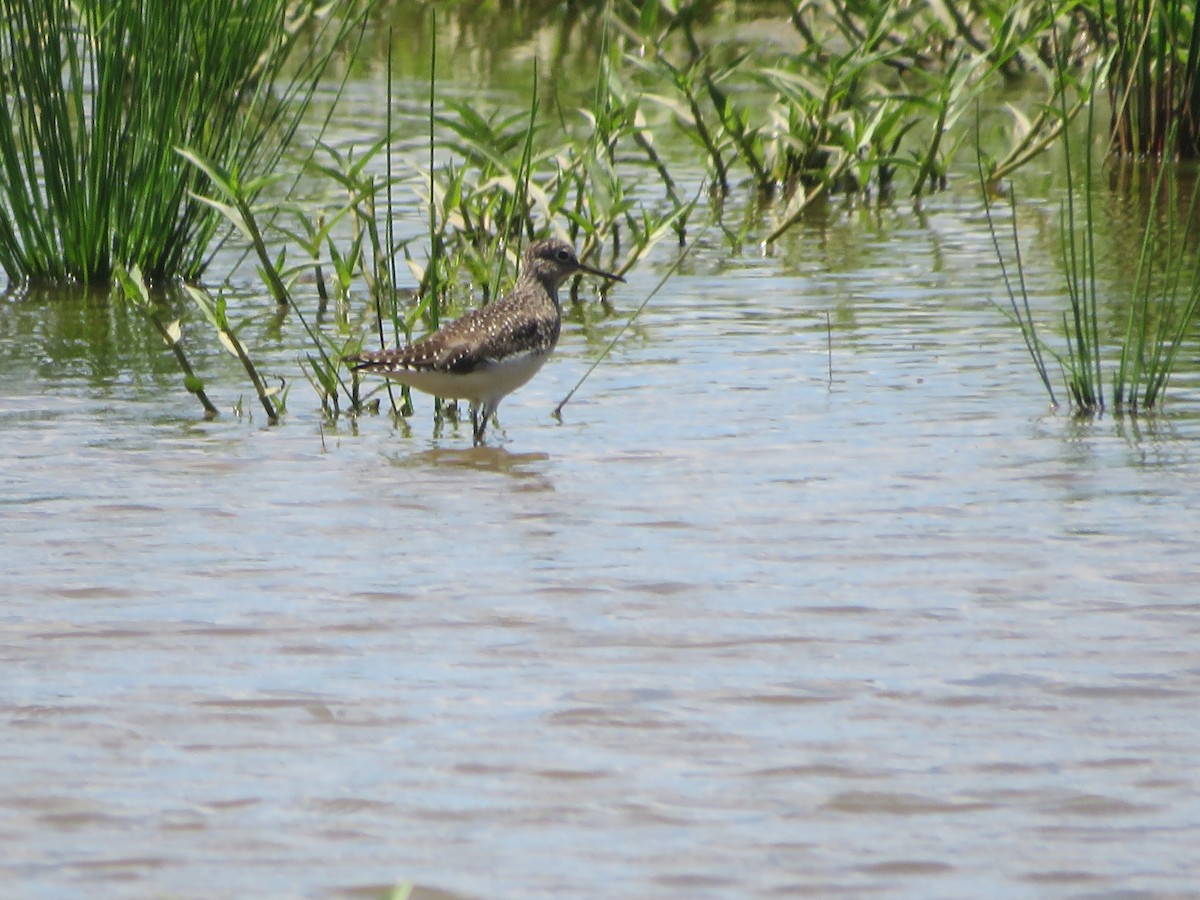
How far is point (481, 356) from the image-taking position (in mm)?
6910

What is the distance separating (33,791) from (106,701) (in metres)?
0.47

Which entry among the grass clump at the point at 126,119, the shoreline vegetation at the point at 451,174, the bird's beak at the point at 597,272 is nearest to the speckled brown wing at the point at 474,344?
the shoreline vegetation at the point at 451,174

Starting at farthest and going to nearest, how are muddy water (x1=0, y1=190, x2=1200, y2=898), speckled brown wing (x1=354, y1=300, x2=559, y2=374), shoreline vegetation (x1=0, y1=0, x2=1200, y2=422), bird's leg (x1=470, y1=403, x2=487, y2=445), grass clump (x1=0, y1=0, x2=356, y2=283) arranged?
grass clump (x1=0, y1=0, x2=356, y2=283), shoreline vegetation (x1=0, y1=0, x2=1200, y2=422), bird's leg (x1=470, y1=403, x2=487, y2=445), speckled brown wing (x1=354, y1=300, x2=559, y2=374), muddy water (x1=0, y1=190, x2=1200, y2=898)

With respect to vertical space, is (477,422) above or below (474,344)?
below

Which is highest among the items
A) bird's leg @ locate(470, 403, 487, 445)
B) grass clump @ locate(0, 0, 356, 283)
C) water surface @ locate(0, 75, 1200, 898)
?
grass clump @ locate(0, 0, 356, 283)

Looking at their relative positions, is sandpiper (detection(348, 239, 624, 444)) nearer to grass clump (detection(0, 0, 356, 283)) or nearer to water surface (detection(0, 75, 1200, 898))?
water surface (detection(0, 75, 1200, 898))

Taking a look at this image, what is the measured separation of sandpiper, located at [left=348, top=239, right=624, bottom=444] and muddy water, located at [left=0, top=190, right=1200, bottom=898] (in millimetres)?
188

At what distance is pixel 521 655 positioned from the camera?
4664 mm

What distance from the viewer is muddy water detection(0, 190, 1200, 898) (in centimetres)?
368

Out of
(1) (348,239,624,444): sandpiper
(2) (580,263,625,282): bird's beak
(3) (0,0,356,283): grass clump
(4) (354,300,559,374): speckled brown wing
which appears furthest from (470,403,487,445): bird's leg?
(3) (0,0,356,283): grass clump

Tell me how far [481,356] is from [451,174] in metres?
2.38

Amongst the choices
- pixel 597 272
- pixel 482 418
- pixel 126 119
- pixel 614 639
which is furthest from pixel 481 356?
pixel 126 119

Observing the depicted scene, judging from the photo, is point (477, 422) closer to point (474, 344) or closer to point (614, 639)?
point (474, 344)

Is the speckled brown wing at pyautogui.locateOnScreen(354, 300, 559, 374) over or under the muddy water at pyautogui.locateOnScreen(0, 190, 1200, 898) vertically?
over
